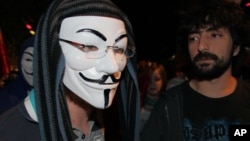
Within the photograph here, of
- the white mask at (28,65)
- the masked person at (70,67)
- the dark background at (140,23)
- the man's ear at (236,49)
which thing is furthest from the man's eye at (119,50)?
the dark background at (140,23)

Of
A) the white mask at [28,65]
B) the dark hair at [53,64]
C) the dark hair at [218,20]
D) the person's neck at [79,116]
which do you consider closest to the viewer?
the dark hair at [53,64]

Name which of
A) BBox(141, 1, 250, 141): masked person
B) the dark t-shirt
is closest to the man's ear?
BBox(141, 1, 250, 141): masked person

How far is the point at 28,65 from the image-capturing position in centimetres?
386

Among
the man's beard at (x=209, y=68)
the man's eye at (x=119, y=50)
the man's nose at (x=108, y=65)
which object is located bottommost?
the man's beard at (x=209, y=68)

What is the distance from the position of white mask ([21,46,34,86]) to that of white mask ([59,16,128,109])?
6.29 ft

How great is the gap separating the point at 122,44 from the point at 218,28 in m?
1.13

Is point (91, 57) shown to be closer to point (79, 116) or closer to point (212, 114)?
point (79, 116)

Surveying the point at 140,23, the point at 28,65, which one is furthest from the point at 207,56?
the point at 140,23

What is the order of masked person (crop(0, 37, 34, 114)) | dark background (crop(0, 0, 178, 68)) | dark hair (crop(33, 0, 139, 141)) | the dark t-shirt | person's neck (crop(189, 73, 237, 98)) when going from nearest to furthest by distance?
dark hair (crop(33, 0, 139, 141)), the dark t-shirt, person's neck (crop(189, 73, 237, 98)), masked person (crop(0, 37, 34, 114)), dark background (crop(0, 0, 178, 68))

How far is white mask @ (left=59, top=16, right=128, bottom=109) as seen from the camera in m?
1.93

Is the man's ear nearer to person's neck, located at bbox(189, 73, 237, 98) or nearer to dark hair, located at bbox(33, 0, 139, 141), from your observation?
person's neck, located at bbox(189, 73, 237, 98)

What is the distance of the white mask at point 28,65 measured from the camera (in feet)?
12.6

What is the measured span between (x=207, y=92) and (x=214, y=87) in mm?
58

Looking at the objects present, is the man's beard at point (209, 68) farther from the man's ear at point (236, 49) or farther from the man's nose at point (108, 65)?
the man's nose at point (108, 65)
